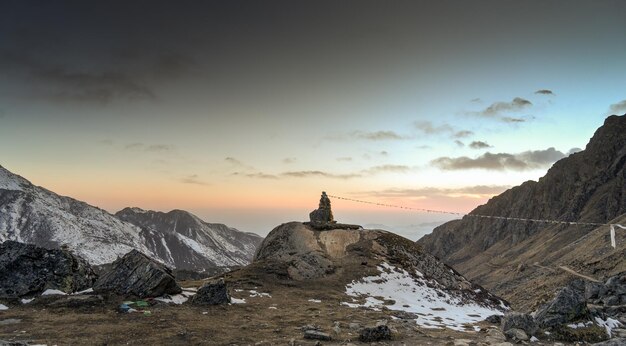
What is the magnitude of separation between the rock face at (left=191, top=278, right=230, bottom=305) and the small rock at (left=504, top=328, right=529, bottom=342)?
18583 mm

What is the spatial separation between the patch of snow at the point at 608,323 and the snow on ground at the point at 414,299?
864cm

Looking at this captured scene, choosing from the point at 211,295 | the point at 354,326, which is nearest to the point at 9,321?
the point at 211,295

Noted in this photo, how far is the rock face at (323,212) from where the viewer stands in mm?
65062

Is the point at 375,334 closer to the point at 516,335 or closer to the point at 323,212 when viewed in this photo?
the point at 516,335

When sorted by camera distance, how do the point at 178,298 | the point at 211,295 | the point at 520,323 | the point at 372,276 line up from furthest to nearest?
1. the point at 372,276
2. the point at 211,295
3. the point at 178,298
4. the point at 520,323

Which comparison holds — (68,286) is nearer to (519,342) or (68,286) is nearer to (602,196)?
(519,342)

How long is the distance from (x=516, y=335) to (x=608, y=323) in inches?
235

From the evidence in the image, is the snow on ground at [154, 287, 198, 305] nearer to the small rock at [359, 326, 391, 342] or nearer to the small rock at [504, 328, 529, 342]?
the small rock at [359, 326, 391, 342]

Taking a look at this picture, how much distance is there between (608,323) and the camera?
69.5ft

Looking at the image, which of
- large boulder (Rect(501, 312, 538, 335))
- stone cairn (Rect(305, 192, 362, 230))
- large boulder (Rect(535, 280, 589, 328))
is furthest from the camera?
stone cairn (Rect(305, 192, 362, 230))

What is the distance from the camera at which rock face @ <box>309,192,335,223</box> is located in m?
65.1

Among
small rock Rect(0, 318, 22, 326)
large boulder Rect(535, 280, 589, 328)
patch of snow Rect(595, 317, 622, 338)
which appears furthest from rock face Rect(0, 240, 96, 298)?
patch of snow Rect(595, 317, 622, 338)

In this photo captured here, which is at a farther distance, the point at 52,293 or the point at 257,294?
the point at 257,294

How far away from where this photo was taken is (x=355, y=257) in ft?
159
